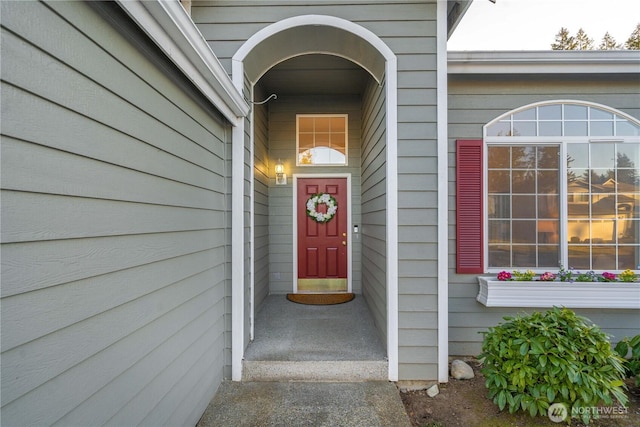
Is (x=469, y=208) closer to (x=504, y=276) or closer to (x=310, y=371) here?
(x=504, y=276)

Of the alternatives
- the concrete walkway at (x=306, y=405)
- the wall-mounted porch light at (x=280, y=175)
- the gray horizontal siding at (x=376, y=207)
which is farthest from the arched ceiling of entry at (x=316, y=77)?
the concrete walkway at (x=306, y=405)

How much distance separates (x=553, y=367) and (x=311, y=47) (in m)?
3.11

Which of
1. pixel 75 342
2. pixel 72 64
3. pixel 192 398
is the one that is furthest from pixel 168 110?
pixel 192 398

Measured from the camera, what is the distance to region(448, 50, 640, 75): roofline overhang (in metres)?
2.55

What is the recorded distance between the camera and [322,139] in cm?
429

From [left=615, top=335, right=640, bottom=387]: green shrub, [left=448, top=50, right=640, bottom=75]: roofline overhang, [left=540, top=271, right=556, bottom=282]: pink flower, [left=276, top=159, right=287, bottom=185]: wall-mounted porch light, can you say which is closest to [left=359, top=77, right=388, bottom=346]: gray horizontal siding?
[left=448, top=50, right=640, bottom=75]: roofline overhang

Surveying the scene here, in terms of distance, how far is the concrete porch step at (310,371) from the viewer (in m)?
2.25

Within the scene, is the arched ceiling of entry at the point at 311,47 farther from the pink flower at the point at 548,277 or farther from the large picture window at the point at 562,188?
the pink flower at the point at 548,277

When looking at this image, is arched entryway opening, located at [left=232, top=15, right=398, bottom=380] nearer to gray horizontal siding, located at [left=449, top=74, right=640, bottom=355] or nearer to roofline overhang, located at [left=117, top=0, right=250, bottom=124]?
roofline overhang, located at [left=117, top=0, right=250, bottom=124]

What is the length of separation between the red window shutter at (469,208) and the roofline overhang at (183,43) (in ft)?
7.12

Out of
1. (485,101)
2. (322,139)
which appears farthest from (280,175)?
(485,101)

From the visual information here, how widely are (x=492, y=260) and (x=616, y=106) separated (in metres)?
1.96

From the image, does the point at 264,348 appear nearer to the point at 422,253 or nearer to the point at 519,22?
the point at 422,253

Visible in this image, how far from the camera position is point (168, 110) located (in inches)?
58.7
